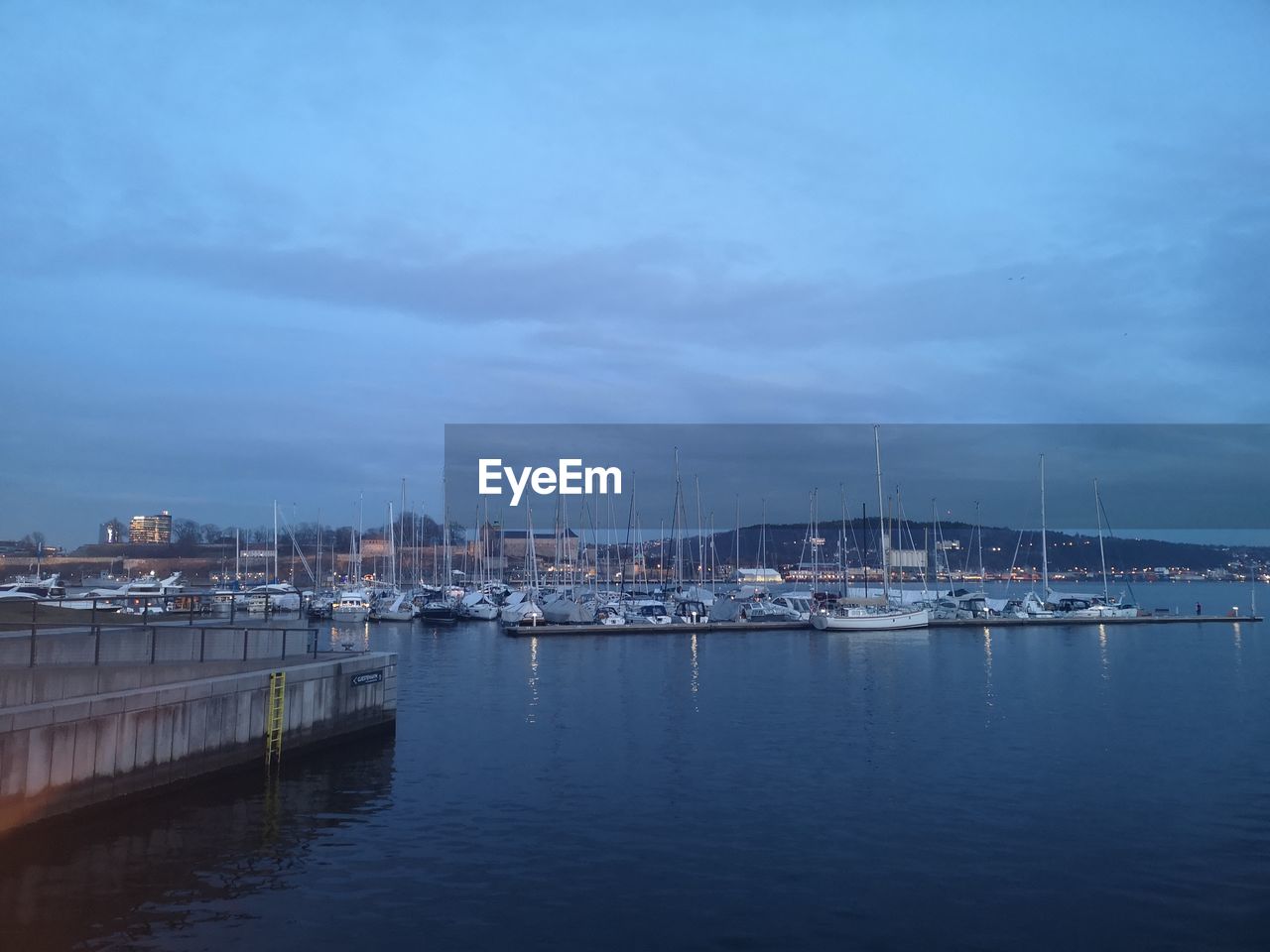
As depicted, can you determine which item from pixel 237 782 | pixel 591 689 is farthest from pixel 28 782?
pixel 591 689

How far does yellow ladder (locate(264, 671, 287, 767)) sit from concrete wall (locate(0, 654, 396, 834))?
0.15m

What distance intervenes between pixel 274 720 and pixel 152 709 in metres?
3.88

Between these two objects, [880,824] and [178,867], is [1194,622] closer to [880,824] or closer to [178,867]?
[880,824]

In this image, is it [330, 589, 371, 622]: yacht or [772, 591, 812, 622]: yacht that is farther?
[772, 591, 812, 622]: yacht

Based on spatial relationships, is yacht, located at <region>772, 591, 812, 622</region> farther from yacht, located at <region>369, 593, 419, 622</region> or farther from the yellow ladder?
the yellow ladder

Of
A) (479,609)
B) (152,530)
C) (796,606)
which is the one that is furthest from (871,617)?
(152,530)

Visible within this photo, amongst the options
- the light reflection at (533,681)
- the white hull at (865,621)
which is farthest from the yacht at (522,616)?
the white hull at (865,621)

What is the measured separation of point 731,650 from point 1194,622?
50342 millimetres

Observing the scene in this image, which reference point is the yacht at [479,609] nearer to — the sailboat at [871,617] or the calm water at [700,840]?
the sailboat at [871,617]

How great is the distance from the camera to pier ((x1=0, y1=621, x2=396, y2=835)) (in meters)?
15.2

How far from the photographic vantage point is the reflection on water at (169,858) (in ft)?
40.4

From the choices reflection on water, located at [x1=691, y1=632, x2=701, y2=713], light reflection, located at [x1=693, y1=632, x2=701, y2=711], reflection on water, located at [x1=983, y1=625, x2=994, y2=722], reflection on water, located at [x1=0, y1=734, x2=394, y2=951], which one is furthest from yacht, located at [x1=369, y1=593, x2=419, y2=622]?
reflection on water, located at [x1=0, y1=734, x2=394, y2=951]

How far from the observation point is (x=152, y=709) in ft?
57.4

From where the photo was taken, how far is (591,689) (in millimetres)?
37719
